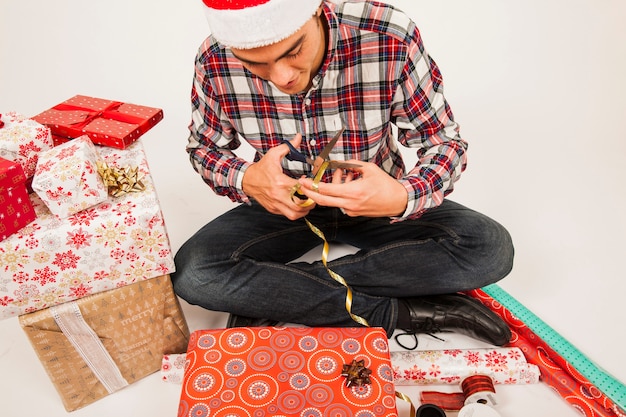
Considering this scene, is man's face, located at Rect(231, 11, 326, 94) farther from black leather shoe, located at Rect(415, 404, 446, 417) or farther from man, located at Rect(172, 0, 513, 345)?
black leather shoe, located at Rect(415, 404, 446, 417)

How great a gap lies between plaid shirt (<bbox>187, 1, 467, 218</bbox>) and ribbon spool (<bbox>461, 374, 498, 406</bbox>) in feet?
1.43

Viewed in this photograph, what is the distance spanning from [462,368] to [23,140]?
121 cm

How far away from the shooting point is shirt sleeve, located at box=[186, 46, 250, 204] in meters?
1.47

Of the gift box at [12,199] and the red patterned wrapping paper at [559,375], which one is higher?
the gift box at [12,199]

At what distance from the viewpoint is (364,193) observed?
4.16 ft

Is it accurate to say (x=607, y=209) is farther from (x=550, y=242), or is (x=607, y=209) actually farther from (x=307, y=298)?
(x=307, y=298)

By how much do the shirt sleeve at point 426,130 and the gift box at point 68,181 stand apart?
717mm

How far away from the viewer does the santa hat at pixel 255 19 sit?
1045 millimetres

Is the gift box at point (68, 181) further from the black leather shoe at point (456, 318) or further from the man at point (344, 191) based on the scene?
the black leather shoe at point (456, 318)

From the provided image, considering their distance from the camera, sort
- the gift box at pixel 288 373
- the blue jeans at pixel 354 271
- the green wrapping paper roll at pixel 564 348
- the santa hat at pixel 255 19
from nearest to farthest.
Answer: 1. the santa hat at pixel 255 19
2. the gift box at pixel 288 373
3. the green wrapping paper roll at pixel 564 348
4. the blue jeans at pixel 354 271

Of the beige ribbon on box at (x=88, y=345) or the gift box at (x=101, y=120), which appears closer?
the beige ribbon on box at (x=88, y=345)

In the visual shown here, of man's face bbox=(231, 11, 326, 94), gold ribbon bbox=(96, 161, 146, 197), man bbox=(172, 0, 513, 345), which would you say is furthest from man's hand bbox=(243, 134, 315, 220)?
gold ribbon bbox=(96, 161, 146, 197)

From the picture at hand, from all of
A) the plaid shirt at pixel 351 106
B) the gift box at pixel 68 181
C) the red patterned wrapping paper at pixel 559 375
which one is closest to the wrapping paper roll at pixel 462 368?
the red patterned wrapping paper at pixel 559 375

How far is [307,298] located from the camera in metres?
1.54
